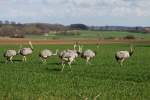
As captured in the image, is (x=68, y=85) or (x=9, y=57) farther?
(x=9, y=57)

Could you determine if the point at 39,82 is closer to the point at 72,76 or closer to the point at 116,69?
the point at 72,76

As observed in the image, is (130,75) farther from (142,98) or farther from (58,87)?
(142,98)

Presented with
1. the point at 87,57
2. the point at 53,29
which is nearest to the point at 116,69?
the point at 87,57

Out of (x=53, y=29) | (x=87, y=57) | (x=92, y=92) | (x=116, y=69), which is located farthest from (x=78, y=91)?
(x=53, y=29)

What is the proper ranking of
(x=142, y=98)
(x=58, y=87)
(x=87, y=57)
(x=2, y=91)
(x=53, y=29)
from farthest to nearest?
(x=53, y=29) < (x=87, y=57) < (x=58, y=87) < (x=2, y=91) < (x=142, y=98)

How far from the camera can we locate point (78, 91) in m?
18.8

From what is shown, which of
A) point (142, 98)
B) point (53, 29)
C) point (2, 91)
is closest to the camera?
point (142, 98)

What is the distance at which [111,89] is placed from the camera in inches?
768

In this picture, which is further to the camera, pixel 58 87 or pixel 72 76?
pixel 72 76

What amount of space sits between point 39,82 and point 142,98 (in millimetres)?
6058

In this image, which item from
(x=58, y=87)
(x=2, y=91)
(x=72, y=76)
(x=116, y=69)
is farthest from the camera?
(x=116, y=69)

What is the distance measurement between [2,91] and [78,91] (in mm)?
2987

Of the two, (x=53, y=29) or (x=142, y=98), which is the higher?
(x=142, y=98)

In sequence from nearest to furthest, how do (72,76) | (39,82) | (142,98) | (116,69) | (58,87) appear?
(142,98)
(58,87)
(39,82)
(72,76)
(116,69)
